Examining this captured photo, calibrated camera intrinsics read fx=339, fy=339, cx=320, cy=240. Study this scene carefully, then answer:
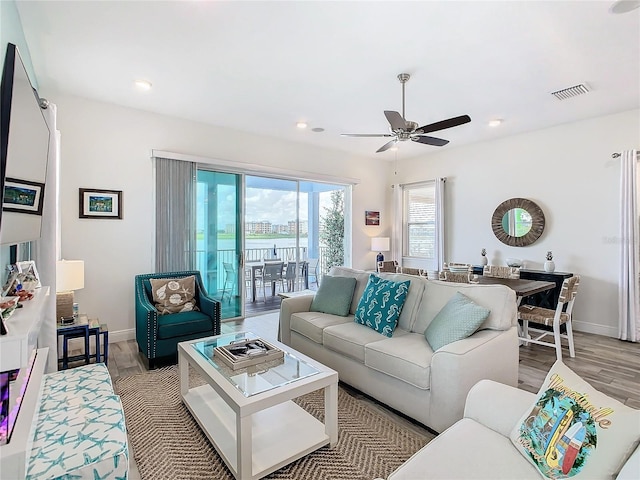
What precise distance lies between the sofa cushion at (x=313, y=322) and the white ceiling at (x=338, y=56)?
91.9 inches

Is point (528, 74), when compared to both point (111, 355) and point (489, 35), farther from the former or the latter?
point (111, 355)

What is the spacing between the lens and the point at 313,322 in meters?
3.19

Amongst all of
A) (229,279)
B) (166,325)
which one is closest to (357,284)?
(166,325)

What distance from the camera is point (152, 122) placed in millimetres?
4273

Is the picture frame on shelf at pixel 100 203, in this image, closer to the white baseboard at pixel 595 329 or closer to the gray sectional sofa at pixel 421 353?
the gray sectional sofa at pixel 421 353

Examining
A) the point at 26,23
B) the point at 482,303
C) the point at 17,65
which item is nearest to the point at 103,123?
the point at 26,23

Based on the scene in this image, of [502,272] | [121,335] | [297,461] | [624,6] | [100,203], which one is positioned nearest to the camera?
[297,461]

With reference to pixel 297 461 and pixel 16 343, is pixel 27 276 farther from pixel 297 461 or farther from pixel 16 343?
pixel 297 461

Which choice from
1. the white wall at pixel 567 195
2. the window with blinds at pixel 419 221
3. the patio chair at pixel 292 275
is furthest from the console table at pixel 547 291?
the patio chair at pixel 292 275

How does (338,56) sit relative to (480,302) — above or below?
above

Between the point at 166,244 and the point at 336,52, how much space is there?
3.04 m

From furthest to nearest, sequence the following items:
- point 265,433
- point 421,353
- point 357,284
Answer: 1. point 357,284
2. point 421,353
3. point 265,433

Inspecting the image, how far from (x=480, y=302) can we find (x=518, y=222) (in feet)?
10.9

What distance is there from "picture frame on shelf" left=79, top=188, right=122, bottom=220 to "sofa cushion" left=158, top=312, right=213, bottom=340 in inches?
57.9
